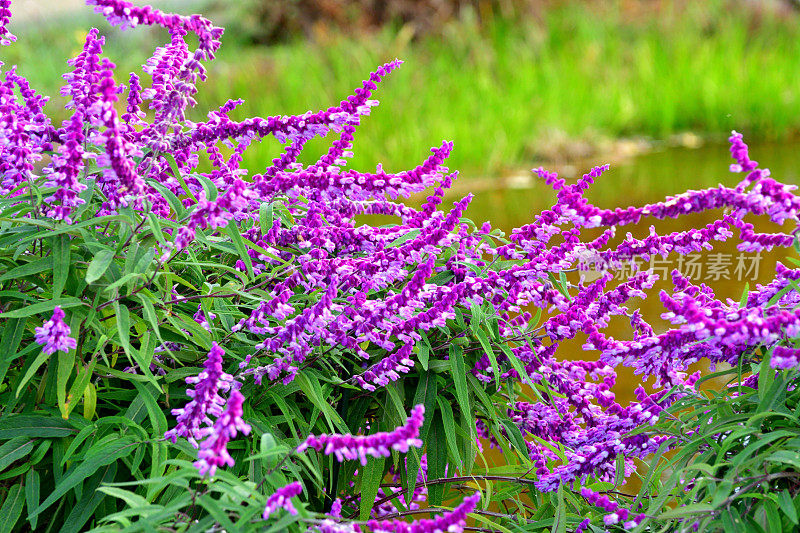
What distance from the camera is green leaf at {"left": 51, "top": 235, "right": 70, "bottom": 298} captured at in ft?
5.21

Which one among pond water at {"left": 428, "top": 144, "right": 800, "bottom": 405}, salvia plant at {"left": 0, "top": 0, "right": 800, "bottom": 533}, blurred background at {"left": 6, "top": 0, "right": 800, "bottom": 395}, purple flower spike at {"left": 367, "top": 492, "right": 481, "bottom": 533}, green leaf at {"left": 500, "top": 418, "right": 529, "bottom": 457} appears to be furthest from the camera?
blurred background at {"left": 6, "top": 0, "right": 800, "bottom": 395}

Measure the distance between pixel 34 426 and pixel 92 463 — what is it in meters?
0.20

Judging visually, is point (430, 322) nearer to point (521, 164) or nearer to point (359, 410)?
point (359, 410)

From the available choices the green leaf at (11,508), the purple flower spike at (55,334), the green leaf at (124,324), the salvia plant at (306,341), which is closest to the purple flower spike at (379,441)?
the salvia plant at (306,341)

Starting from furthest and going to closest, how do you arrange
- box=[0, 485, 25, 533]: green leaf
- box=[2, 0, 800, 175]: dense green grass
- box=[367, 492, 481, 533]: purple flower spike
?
1. box=[2, 0, 800, 175]: dense green grass
2. box=[0, 485, 25, 533]: green leaf
3. box=[367, 492, 481, 533]: purple flower spike

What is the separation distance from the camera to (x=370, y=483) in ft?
6.33

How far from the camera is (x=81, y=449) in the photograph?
5.72 ft

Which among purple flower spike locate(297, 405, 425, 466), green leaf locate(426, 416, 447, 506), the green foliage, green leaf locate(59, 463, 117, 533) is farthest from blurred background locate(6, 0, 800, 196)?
purple flower spike locate(297, 405, 425, 466)

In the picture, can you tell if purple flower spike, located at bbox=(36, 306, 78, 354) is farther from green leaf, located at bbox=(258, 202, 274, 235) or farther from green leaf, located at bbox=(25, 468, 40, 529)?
green leaf, located at bbox=(258, 202, 274, 235)

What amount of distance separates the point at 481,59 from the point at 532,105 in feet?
3.85

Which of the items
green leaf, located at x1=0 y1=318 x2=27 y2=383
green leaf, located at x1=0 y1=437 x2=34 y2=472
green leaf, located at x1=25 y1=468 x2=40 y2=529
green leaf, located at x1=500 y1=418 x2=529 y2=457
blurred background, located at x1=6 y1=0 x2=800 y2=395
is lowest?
green leaf, located at x1=500 y1=418 x2=529 y2=457

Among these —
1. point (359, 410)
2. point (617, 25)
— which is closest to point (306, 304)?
point (359, 410)

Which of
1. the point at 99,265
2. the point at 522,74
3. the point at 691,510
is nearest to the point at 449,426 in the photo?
the point at 691,510

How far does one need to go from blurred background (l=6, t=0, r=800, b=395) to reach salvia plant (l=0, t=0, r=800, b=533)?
2727 millimetres
